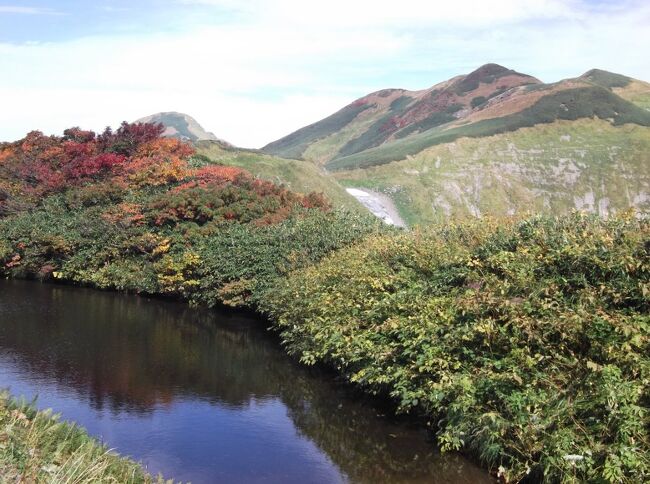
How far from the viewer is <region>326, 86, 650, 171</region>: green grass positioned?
6072 centimetres

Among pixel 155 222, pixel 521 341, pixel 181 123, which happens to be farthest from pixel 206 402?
pixel 181 123

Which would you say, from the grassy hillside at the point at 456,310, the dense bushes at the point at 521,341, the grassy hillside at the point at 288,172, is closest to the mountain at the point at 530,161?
the grassy hillside at the point at 288,172


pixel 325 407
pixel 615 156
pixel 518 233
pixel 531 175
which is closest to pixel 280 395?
pixel 325 407

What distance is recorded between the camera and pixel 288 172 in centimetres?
4706

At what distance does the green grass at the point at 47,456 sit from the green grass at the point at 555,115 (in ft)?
169

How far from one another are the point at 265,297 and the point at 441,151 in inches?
1584

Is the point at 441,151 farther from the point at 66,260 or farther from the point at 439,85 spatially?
the point at 439,85

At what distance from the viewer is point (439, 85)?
4021 inches

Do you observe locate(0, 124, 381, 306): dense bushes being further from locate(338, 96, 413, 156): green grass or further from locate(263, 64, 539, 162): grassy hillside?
locate(338, 96, 413, 156): green grass

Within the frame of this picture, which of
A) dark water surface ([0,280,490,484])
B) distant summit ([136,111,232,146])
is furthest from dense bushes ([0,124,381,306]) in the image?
distant summit ([136,111,232,146])

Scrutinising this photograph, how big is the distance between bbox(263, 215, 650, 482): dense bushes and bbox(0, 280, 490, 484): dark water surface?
3.58 ft

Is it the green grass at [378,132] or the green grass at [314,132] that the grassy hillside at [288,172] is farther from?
the green grass at [314,132]

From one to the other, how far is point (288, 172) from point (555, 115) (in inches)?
1214

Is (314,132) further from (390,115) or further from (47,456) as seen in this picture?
(47,456)
